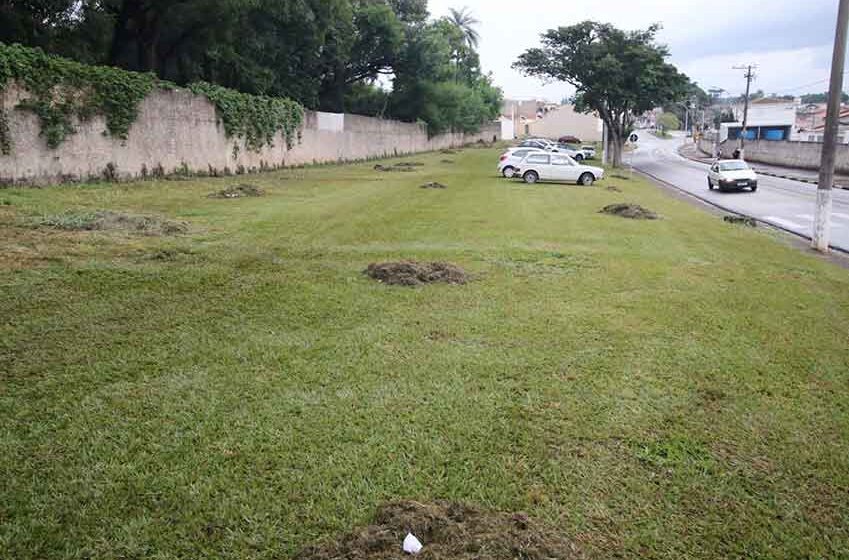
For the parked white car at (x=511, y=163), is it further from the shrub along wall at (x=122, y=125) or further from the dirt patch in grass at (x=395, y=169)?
the shrub along wall at (x=122, y=125)

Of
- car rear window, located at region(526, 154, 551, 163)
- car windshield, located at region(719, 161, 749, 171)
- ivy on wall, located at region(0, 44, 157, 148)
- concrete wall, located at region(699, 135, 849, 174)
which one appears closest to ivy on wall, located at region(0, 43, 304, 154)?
ivy on wall, located at region(0, 44, 157, 148)

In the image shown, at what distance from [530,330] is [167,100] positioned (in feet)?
68.9

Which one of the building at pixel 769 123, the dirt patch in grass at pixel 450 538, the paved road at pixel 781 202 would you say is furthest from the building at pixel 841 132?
the dirt patch in grass at pixel 450 538

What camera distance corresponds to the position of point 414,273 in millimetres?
9266

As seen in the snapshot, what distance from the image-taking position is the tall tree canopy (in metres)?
26.8

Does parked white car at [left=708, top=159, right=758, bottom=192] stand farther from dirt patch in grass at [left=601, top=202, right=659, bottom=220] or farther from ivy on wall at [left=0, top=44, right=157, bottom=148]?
ivy on wall at [left=0, top=44, right=157, bottom=148]

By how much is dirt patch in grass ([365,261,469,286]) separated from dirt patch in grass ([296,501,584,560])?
5.48 meters

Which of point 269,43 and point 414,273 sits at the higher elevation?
point 269,43

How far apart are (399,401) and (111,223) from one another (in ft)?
30.2

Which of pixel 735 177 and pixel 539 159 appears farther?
pixel 735 177

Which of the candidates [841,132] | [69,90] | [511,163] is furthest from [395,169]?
[841,132]

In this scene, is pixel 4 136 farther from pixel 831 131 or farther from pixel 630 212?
pixel 831 131

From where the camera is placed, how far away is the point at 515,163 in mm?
32375

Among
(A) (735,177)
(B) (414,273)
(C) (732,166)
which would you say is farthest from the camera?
(C) (732,166)
